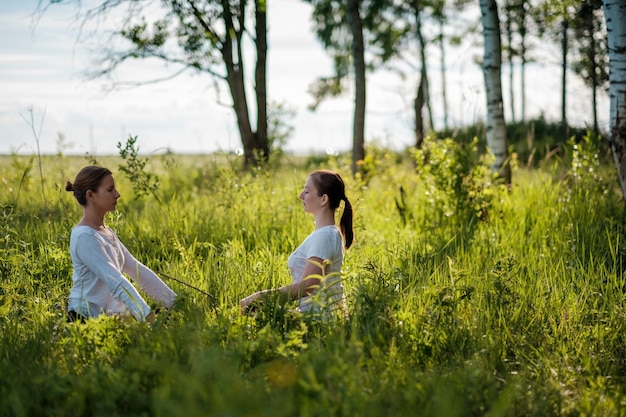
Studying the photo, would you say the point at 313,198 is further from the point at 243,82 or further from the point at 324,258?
the point at 243,82

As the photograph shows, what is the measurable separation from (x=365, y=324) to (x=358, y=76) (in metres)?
7.60

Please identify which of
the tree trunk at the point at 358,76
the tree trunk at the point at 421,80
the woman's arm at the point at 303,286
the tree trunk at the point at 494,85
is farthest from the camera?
the tree trunk at the point at 421,80

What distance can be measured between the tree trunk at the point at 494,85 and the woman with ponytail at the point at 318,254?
5296mm

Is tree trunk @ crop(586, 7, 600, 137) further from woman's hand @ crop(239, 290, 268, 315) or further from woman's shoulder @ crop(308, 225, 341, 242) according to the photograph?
woman's hand @ crop(239, 290, 268, 315)

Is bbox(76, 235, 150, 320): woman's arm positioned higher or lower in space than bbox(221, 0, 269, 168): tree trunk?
lower

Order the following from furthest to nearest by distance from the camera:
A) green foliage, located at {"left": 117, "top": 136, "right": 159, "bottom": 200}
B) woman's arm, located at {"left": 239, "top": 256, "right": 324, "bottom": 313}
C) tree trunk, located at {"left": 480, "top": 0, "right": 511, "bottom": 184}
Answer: tree trunk, located at {"left": 480, "top": 0, "right": 511, "bottom": 184} < green foliage, located at {"left": 117, "top": 136, "right": 159, "bottom": 200} < woman's arm, located at {"left": 239, "top": 256, "right": 324, "bottom": 313}

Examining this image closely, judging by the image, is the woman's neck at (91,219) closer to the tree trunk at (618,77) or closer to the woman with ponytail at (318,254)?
the woman with ponytail at (318,254)

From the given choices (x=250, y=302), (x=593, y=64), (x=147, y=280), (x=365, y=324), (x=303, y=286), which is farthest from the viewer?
(x=593, y=64)

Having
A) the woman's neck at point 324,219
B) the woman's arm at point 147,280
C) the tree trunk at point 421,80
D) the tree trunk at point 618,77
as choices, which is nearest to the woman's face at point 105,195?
the woman's arm at point 147,280

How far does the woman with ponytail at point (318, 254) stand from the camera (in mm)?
4508

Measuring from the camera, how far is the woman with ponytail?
14.8 ft

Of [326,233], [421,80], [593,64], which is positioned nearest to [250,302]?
[326,233]

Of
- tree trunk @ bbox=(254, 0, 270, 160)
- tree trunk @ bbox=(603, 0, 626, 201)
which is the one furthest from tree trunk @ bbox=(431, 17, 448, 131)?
tree trunk @ bbox=(603, 0, 626, 201)

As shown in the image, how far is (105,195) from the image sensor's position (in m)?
4.80
